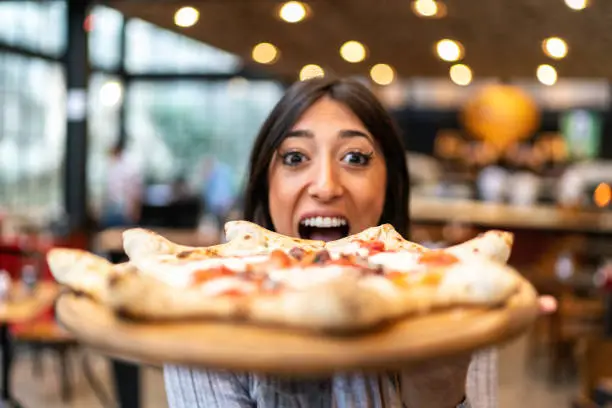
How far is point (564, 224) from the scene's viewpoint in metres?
10.3

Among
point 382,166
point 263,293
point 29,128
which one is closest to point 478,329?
point 263,293

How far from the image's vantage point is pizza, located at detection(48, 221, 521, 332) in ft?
3.30

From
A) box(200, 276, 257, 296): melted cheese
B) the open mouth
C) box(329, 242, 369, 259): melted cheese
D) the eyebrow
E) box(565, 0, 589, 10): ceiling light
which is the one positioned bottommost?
box(200, 276, 257, 296): melted cheese

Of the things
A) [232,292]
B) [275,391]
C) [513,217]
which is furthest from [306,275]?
[513,217]

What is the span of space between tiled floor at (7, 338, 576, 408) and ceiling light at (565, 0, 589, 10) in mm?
2641

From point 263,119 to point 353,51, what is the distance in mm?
5308

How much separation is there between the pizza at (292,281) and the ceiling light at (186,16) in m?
4.06

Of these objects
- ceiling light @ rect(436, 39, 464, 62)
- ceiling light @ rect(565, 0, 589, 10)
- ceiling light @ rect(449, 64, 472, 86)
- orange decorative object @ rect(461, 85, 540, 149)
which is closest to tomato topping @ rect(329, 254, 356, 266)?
ceiling light @ rect(565, 0, 589, 10)

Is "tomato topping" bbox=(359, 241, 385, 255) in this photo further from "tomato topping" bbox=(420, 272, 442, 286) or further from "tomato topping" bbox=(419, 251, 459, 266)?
"tomato topping" bbox=(420, 272, 442, 286)

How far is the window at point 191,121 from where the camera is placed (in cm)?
1756

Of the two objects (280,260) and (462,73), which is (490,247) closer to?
(280,260)

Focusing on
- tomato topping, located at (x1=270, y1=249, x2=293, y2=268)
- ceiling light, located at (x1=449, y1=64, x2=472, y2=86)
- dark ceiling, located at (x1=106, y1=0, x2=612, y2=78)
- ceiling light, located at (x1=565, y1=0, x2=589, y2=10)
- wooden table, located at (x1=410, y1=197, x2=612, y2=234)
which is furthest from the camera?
wooden table, located at (x1=410, y1=197, x2=612, y2=234)

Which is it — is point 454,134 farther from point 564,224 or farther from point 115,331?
point 115,331

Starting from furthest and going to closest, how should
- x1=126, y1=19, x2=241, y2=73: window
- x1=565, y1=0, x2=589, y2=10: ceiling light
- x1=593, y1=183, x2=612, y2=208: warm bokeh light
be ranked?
x1=126, y1=19, x2=241, y2=73: window
x1=593, y1=183, x2=612, y2=208: warm bokeh light
x1=565, y1=0, x2=589, y2=10: ceiling light
